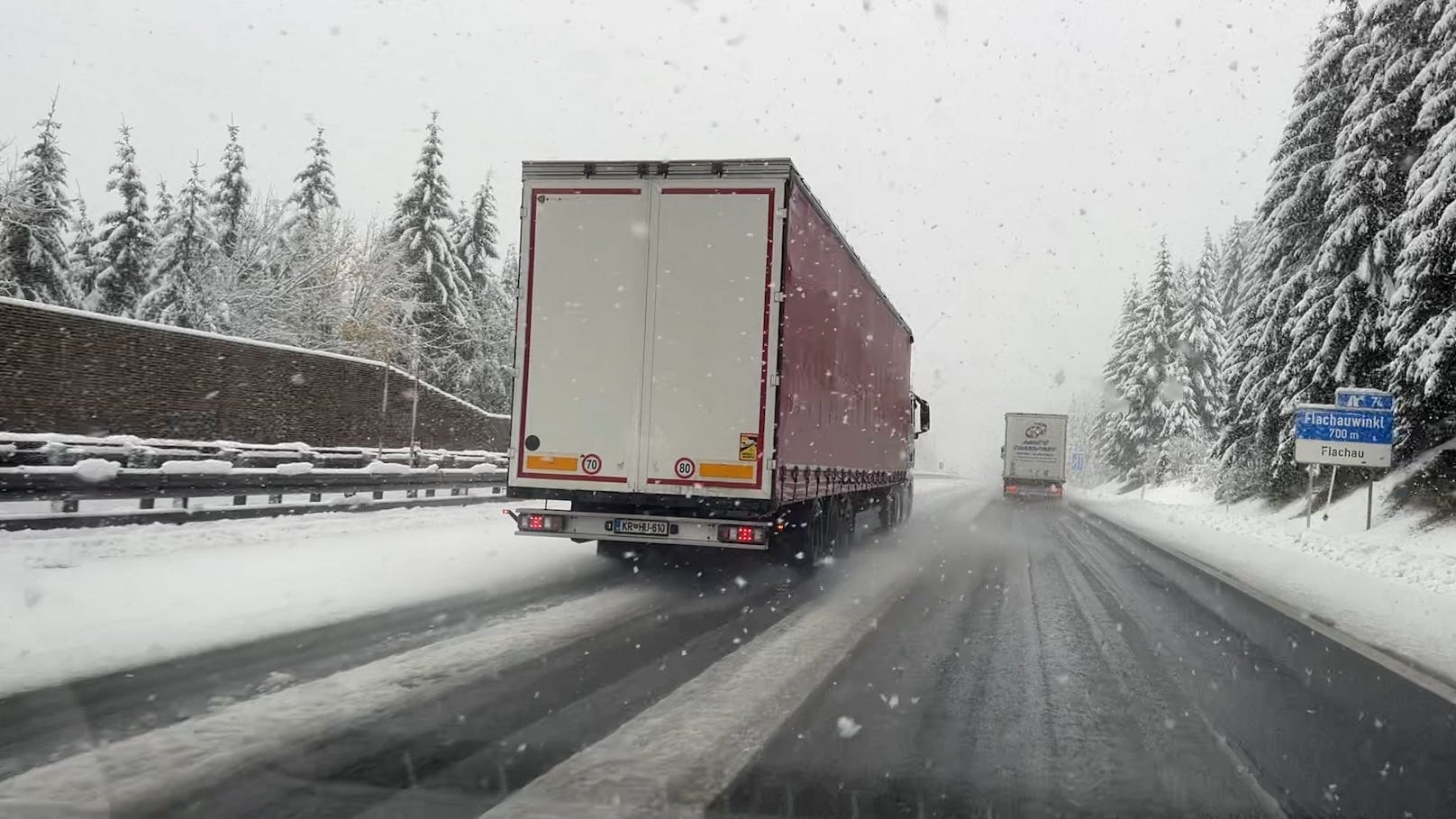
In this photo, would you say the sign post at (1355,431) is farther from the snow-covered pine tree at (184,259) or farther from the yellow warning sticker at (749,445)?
the snow-covered pine tree at (184,259)

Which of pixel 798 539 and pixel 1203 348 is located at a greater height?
pixel 1203 348

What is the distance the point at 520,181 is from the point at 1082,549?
1169 cm

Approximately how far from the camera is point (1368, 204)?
23.6 m

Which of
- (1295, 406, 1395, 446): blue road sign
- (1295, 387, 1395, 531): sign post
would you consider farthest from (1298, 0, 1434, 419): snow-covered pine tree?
(1295, 406, 1395, 446): blue road sign

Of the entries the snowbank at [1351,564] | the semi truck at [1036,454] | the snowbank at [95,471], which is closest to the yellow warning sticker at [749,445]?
the snowbank at [1351,564]

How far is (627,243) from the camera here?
939cm

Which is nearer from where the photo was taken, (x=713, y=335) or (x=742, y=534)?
(x=713, y=335)

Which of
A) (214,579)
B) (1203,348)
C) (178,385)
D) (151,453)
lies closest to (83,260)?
(178,385)

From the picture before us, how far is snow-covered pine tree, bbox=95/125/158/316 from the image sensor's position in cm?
4634

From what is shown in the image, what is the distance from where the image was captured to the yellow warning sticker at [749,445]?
917 cm

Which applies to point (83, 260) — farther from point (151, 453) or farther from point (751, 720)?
point (751, 720)

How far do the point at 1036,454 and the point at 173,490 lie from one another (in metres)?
37.8

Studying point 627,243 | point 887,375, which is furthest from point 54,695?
point 887,375

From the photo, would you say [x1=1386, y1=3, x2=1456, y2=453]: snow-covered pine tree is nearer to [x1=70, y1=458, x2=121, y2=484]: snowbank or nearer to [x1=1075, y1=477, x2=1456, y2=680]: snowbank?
[x1=1075, y1=477, x2=1456, y2=680]: snowbank
